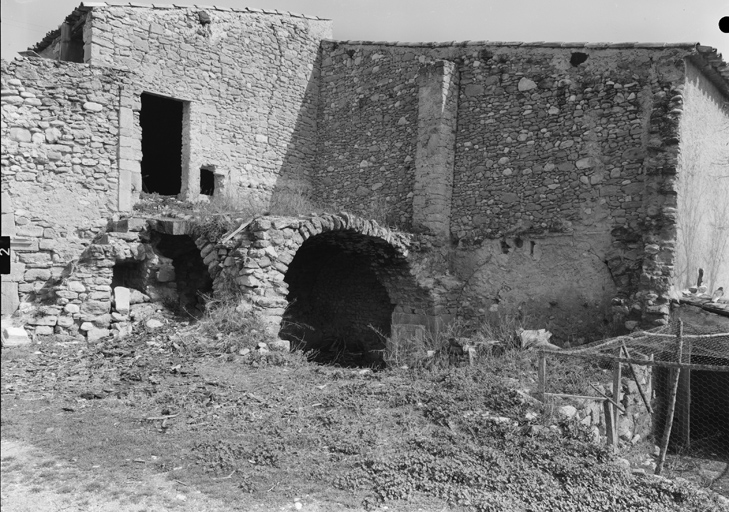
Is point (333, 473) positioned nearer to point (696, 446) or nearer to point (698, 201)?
point (696, 446)

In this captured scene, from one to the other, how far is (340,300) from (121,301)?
17.3ft

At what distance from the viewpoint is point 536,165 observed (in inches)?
411

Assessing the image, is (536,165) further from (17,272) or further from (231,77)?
(17,272)

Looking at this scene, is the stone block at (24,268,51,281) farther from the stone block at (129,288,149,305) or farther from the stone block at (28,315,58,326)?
the stone block at (129,288,149,305)

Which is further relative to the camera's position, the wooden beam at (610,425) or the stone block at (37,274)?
the stone block at (37,274)

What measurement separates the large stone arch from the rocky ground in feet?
6.16

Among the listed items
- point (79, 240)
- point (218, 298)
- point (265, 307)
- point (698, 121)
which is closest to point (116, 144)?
point (79, 240)

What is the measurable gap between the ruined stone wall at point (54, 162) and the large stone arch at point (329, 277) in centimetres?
257

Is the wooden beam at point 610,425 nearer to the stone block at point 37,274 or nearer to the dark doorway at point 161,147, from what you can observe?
the stone block at point 37,274

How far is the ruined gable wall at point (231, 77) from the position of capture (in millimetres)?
11500

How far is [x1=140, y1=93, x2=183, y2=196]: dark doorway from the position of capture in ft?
48.4

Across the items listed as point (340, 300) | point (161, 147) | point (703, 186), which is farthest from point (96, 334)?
point (703, 186)

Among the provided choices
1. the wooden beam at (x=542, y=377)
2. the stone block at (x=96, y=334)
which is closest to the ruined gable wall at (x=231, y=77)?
the stone block at (x=96, y=334)

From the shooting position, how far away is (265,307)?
9.16 metres
